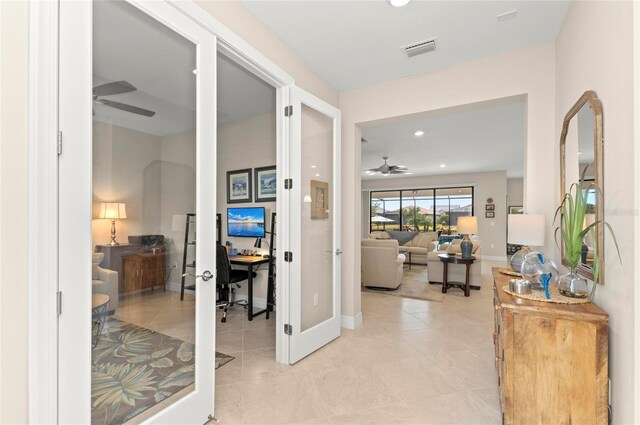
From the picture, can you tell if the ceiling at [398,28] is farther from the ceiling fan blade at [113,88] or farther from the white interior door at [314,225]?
the ceiling fan blade at [113,88]

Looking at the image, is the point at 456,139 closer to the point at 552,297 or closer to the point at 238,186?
the point at 238,186

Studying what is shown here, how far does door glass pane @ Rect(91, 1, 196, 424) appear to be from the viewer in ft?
4.78

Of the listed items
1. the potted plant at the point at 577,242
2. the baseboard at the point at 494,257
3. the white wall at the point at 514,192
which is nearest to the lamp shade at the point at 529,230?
the potted plant at the point at 577,242

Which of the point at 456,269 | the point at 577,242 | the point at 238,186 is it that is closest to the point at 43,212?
the point at 577,242

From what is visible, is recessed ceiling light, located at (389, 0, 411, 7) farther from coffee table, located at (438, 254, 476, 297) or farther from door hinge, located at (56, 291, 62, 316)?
coffee table, located at (438, 254, 476, 297)

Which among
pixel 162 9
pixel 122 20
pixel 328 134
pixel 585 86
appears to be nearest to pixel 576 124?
pixel 585 86

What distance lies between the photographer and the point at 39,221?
1.19m

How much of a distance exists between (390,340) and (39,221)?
10.1 feet

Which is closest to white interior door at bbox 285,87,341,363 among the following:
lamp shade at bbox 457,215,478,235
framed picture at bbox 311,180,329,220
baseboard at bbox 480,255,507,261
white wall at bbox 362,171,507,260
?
framed picture at bbox 311,180,329,220

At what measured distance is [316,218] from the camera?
312cm

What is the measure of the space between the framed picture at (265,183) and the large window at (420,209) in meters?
7.26

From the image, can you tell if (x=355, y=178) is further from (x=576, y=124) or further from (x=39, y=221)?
(x=39, y=221)

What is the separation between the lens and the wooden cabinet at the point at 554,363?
4.85ft

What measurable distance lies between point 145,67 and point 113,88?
0.88 feet
